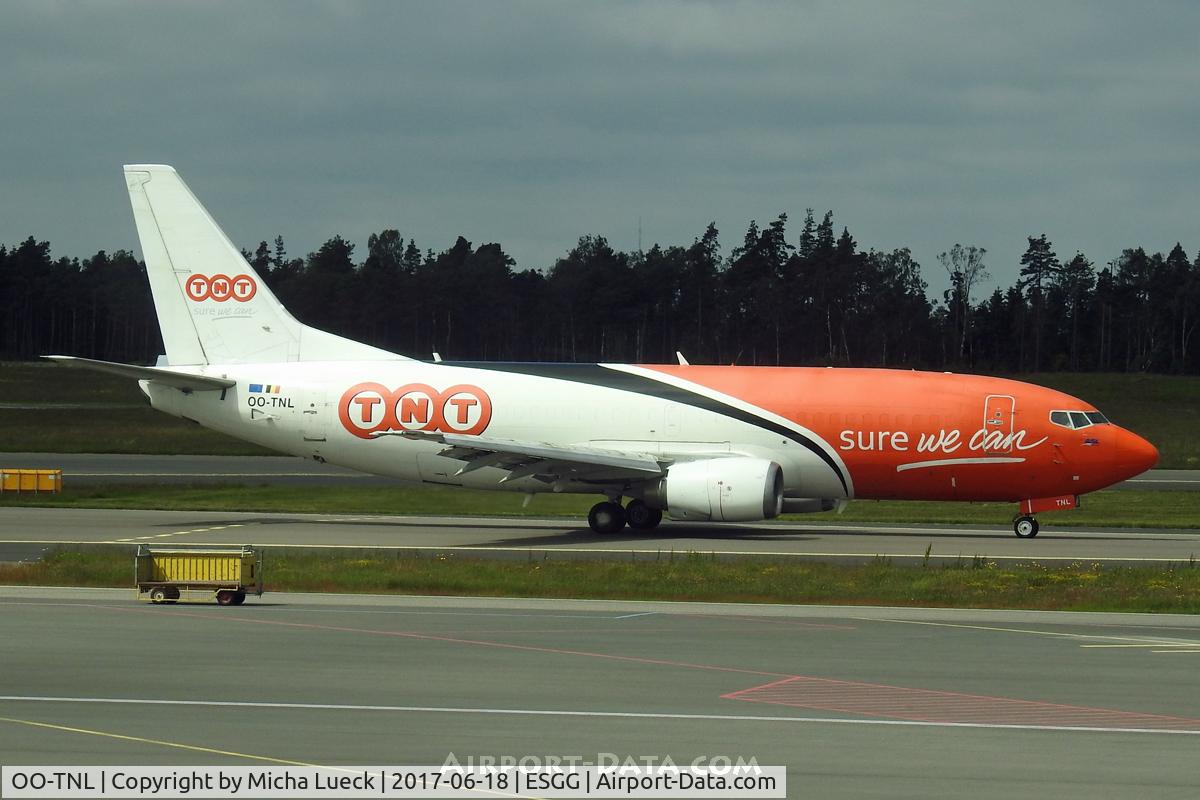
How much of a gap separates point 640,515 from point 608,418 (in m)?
2.94

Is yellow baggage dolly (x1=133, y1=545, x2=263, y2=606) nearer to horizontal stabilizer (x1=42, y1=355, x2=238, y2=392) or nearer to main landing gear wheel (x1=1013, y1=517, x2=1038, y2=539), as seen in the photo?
horizontal stabilizer (x1=42, y1=355, x2=238, y2=392)

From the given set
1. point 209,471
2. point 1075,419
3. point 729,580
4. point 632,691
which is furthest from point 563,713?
point 209,471

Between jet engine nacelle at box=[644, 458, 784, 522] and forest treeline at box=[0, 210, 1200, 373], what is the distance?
95.2 m

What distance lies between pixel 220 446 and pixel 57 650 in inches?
2234

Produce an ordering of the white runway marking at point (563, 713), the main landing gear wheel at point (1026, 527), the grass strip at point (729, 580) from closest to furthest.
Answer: the white runway marking at point (563, 713)
the grass strip at point (729, 580)
the main landing gear wheel at point (1026, 527)

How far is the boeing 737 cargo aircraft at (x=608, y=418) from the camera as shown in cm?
3925

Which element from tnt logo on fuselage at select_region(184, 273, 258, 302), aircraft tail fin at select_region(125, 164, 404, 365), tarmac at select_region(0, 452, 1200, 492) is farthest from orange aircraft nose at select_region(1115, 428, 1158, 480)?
tnt logo on fuselage at select_region(184, 273, 258, 302)

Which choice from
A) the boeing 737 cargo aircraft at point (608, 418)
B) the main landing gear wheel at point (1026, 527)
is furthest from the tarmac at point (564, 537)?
the boeing 737 cargo aircraft at point (608, 418)

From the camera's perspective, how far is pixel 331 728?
574 inches

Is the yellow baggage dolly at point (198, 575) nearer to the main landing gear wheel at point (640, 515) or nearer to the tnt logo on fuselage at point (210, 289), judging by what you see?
the main landing gear wheel at point (640, 515)

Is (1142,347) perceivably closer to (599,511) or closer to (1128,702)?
(599,511)

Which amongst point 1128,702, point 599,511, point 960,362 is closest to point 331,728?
point 1128,702

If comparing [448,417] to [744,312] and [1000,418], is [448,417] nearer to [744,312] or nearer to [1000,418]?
[1000,418]

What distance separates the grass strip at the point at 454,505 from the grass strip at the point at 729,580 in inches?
563
